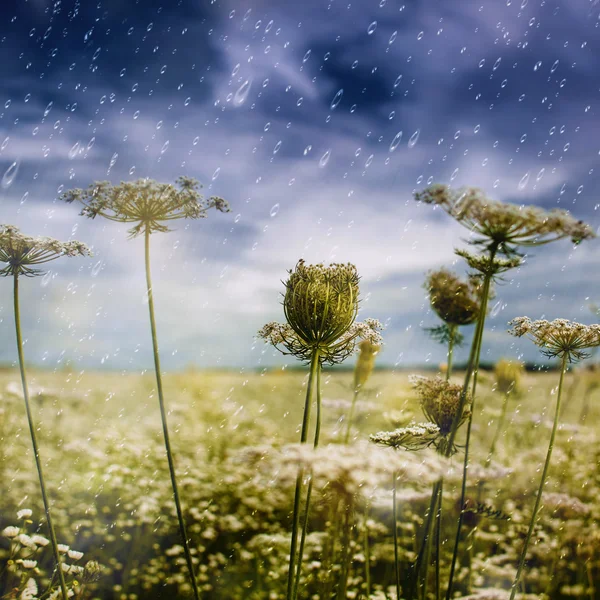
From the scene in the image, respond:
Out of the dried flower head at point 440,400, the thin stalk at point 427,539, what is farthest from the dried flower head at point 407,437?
the dried flower head at point 440,400

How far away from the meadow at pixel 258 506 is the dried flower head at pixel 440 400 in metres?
0.39

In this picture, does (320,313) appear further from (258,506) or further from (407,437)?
(258,506)

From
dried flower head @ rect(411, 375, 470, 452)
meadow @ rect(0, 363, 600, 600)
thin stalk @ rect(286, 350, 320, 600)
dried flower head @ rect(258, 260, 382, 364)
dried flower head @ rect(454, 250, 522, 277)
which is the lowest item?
meadow @ rect(0, 363, 600, 600)

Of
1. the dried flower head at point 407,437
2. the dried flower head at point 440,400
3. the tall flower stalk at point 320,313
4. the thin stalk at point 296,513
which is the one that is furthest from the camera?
the dried flower head at point 440,400

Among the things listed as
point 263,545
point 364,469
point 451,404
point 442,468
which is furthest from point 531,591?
point 364,469

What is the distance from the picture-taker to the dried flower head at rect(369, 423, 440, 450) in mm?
2752

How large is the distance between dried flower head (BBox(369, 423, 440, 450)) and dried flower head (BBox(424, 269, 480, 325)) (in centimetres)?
136

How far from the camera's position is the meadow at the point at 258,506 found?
4.43 meters

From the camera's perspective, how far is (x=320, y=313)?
3.01 m

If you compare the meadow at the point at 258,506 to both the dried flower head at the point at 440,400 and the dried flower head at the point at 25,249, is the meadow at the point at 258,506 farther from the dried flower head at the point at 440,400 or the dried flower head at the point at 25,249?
the dried flower head at the point at 25,249

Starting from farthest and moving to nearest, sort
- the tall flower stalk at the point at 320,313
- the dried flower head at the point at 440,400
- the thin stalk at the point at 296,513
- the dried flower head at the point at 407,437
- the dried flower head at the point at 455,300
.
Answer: the dried flower head at the point at 455,300, the dried flower head at the point at 440,400, the tall flower stalk at the point at 320,313, the dried flower head at the point at 407,437, the thin stalk at the point at 296,513

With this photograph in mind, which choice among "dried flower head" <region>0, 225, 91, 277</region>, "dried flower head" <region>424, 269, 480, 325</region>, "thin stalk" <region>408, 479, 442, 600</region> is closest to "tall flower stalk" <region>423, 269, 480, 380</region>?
"dried flower head" <region>424, 269, 480, 325</region>

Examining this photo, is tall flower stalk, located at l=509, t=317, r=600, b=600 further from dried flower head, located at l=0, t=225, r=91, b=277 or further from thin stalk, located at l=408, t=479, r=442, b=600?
dried flower head, located at l=0, t=225, r=91, b=277

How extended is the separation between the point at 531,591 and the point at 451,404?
10.7ft
